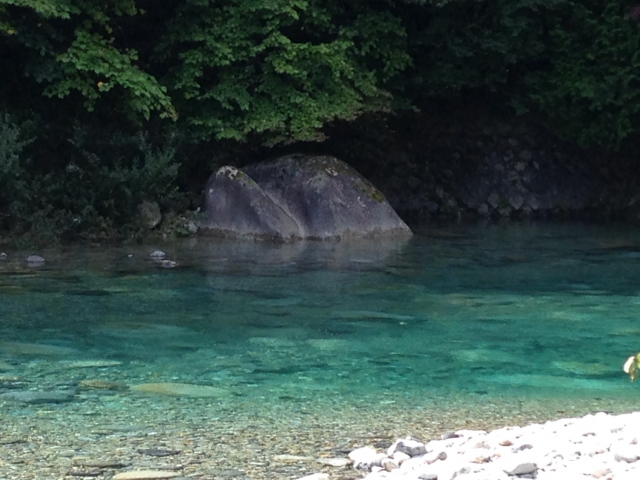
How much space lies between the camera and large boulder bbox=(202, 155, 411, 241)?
1453cm

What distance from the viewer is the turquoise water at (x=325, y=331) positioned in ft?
20.1

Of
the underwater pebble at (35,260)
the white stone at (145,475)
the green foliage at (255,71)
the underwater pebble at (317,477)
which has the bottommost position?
the white stone at (145,475)

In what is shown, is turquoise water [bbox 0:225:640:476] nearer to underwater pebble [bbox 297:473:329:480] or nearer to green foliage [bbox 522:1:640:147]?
underwater pebble [bbox 297:473:329:480]

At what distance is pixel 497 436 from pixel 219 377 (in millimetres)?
2435

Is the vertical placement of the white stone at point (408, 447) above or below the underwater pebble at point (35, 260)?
below

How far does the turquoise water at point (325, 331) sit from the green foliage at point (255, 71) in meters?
2.64

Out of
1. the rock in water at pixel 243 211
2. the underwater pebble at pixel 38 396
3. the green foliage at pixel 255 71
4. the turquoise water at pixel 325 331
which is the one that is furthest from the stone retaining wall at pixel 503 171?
the underwater pebble at pixel 38 396

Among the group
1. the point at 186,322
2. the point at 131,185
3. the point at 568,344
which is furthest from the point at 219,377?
the point at 131,185

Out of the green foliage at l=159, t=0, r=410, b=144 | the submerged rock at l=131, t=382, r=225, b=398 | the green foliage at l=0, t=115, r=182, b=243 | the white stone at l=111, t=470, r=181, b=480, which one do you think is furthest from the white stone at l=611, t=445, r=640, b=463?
the green foliage at l=159, t=0, r=410, b=144

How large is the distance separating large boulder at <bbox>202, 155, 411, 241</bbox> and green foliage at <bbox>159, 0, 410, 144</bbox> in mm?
589

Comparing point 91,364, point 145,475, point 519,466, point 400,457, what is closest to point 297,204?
point 91,364

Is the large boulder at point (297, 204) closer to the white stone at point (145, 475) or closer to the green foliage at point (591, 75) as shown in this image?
the green foliage at point (591, 75)

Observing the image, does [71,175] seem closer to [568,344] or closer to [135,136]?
[135,136]

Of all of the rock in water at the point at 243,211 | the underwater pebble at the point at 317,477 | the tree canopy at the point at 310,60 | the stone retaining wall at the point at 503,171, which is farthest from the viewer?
the stone retaining wall at the point at 503,171
